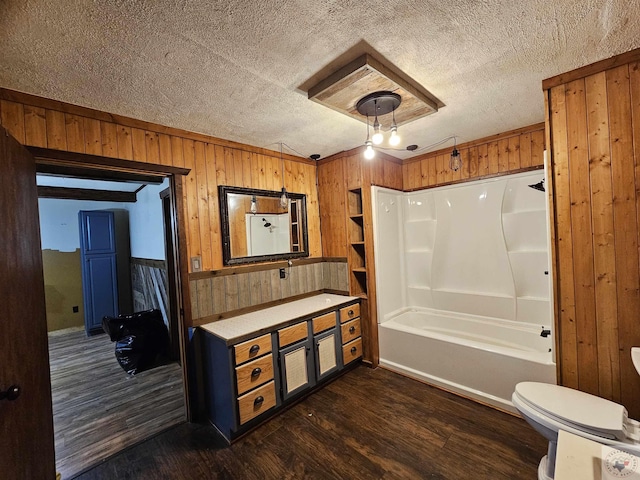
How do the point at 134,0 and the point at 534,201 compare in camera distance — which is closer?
the point at 134,0

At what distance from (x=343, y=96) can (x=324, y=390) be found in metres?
2.46

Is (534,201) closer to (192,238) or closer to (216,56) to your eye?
(216,56)

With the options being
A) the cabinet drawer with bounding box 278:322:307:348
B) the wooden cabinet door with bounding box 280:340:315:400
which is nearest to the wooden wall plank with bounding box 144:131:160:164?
the cabinet drawer with bounding box 278:322:307:348

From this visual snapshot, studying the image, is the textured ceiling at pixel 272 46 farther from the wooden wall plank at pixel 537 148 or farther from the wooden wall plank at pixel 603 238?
the wooden wall plank at pixel 537 148

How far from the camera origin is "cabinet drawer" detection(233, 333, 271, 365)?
195 centimetres

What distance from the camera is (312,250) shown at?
3215 mm

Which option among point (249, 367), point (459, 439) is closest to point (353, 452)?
point (459, 439)

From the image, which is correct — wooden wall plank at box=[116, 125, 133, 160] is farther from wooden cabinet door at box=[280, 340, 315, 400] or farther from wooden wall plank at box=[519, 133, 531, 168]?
wooden wall plank at box=[519, 133, 531, 168]

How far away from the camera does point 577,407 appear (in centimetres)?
140

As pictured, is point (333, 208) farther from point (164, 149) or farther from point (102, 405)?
point (102, 405)

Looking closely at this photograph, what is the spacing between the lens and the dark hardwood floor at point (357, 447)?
1.67m

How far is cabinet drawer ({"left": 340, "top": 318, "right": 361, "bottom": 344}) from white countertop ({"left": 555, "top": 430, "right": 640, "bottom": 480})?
2.01 metres

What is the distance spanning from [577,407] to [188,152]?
3.02m

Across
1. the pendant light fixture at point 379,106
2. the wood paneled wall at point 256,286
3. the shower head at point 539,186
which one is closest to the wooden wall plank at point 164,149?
the wood paneled wall at point 256,286
